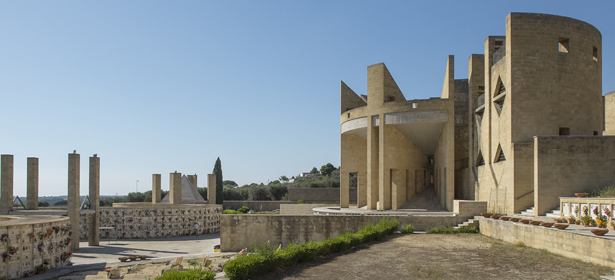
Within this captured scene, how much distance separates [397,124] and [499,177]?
5965mm

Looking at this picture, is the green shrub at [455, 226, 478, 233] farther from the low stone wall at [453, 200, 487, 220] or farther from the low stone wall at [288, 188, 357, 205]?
the low stone wall at [288, 188, 357, 205]

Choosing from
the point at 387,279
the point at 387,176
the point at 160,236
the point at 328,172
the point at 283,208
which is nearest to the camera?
the point at 387,279

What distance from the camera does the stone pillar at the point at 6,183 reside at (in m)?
25.9

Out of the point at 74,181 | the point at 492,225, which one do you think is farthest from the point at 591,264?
the point at 74,181

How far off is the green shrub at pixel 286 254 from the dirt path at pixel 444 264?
0.74ft

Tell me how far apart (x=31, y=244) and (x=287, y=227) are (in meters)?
9.34

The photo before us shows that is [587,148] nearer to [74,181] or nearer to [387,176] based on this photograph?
[387,176]

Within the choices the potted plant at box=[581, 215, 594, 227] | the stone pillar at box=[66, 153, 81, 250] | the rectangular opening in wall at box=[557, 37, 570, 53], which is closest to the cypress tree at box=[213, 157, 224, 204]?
the stone pillar at box=[66, 153, 81, 250]

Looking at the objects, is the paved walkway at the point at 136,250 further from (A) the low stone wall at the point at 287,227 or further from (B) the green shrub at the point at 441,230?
(B) the green shrub at the point at 441,230

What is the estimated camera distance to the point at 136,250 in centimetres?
2192

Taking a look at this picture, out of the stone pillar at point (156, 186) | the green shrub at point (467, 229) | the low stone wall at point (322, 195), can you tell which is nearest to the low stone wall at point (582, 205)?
the green shrub at point (467, 229)

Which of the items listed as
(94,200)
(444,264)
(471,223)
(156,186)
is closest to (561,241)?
(444,264)

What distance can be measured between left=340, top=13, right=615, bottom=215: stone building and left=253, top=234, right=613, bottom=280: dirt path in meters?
5.11

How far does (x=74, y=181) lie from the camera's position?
22.2 metres
